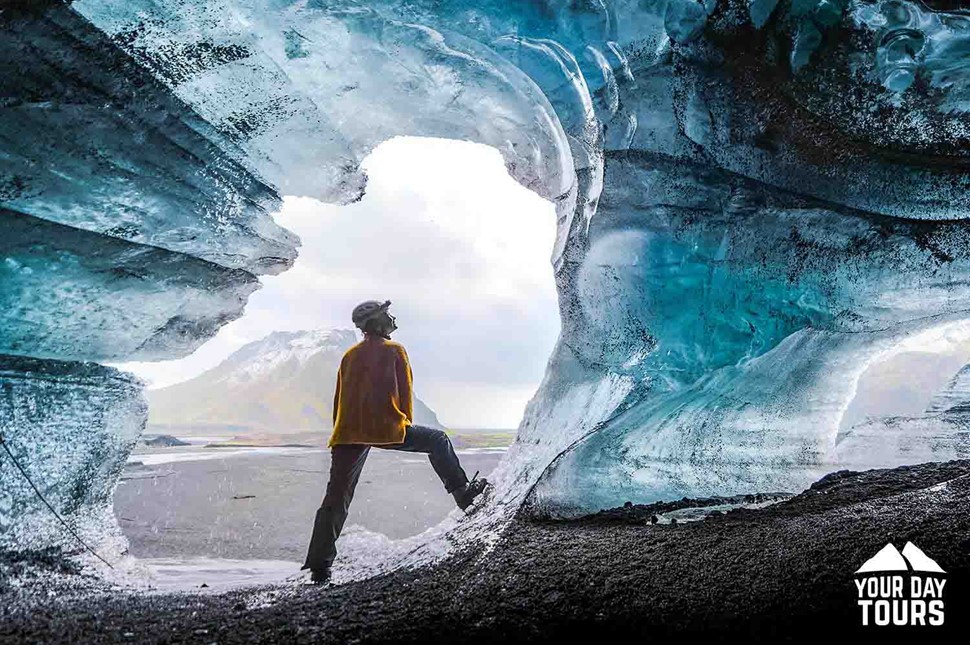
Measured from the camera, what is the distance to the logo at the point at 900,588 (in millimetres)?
1524

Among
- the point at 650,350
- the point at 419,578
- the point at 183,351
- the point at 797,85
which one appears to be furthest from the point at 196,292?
the point at 797,85

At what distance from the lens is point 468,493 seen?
10.9ft

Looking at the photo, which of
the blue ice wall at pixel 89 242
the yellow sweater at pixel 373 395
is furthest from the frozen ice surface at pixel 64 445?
the yellow sweater at pixel 373 395

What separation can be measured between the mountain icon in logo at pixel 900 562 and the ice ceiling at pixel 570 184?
162cm

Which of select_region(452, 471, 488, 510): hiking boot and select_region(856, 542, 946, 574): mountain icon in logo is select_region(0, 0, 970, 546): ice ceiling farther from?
select_region(856, 542, 946, 574): mountain icon in logo

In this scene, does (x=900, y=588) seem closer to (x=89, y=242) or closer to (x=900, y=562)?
(x=900, y=562)

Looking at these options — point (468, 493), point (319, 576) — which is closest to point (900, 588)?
point (468, 493)

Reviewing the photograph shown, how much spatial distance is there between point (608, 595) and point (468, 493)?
5.01 feet

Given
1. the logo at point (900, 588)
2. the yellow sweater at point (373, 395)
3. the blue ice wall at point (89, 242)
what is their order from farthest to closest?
1. the yellow sweater at point (373, 395)
2. the blue ice wall at point (89, 242)
3. the logo at point (900, 588)

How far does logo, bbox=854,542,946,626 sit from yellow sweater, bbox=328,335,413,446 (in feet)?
6.85

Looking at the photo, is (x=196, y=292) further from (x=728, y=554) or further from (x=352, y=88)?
(x=728, y=554)

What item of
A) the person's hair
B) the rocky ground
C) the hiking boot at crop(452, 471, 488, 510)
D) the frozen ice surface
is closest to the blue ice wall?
the frozen ice surface

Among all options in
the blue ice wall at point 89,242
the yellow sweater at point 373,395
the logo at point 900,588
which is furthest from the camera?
the yellow sweater at point 373,395

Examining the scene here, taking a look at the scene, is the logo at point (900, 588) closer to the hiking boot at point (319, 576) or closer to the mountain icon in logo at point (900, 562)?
the mountain icon in logo at point (900, 562)
